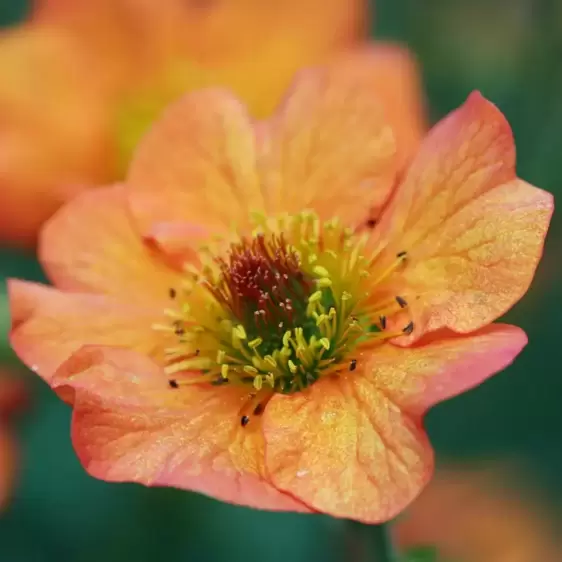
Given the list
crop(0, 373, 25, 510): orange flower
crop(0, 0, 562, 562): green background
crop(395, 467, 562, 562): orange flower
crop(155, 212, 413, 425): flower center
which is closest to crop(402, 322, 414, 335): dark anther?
crop(155, 212, 413, 425): flower center

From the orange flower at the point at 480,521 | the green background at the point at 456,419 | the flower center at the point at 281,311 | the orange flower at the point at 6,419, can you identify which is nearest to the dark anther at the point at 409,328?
the flower center at the point at 281,311

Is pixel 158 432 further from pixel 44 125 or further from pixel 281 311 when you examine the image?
pixel 44 125

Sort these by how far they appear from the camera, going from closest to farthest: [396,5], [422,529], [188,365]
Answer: [188,365]
[422,529]
[396,5]

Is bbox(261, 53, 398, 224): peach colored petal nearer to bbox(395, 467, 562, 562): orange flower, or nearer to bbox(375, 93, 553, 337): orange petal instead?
bbox(375, 93, 553, 337): orange petal

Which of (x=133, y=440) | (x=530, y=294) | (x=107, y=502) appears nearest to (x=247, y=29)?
(x=530, y=294)

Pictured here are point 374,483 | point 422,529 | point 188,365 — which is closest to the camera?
point 374,483

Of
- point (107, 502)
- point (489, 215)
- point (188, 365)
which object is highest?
point (489, 215)

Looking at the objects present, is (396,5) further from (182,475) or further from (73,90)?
(182,475)
